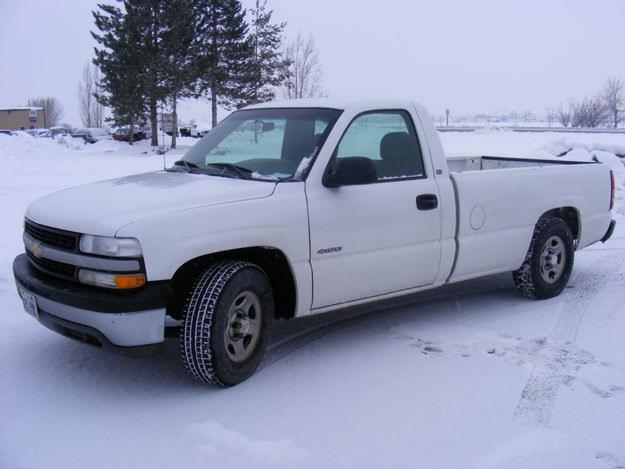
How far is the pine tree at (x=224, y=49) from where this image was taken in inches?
1455

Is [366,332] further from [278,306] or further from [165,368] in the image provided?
[165,368]

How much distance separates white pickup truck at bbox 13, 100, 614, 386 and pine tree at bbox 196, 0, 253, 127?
3334 centimetres

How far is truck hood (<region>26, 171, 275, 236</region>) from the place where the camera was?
3645mm

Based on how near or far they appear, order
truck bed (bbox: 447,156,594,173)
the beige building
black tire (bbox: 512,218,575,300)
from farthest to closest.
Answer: the beige building → truck bed (bbox: 447,156,594,173) → black tire (bbox: 512,218,575,300)

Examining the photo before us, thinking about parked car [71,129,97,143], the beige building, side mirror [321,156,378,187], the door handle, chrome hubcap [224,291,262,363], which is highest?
the beige building

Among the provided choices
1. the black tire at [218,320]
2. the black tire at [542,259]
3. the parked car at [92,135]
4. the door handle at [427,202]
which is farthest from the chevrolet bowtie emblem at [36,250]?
the parked car at [92,135]

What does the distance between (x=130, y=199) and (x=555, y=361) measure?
9.91 ft

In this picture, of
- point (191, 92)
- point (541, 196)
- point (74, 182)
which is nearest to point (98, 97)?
point (191, 92)

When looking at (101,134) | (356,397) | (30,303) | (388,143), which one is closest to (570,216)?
A: (388,143)

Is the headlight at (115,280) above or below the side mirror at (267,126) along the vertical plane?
below

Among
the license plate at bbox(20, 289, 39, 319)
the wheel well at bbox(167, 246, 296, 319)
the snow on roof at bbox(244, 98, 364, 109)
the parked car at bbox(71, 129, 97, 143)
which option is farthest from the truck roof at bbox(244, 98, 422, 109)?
the parked car at bbox(71, 129, 97, 143)

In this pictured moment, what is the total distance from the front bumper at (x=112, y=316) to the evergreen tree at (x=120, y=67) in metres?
35.2

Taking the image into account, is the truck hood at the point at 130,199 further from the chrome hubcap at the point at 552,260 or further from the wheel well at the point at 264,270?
the chrome hubcap at the point at 552,260

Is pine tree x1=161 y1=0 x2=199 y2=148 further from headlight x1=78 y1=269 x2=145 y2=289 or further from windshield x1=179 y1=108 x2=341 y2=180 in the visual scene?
headlight x1=78 y1=269 x2=145 y2=289
